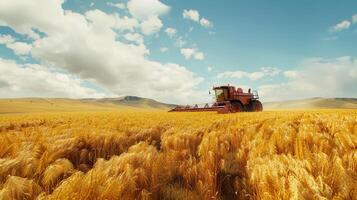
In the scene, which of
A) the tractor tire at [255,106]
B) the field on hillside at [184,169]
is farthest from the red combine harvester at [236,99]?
the field on hillside at [184,169]

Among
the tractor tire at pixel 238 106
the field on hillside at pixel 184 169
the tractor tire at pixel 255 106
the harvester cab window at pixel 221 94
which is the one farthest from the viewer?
the tractor tire at pixel 255 106

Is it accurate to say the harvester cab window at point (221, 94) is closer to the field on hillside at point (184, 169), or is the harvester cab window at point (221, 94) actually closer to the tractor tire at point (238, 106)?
the tractor tire at point (238, 106)

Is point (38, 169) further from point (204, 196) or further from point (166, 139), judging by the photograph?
point (166, 139)

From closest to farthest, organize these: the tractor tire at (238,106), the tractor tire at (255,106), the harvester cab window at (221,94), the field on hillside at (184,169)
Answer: the field on hillside at (184,169) < the tractor tire at (238,106) < the harvester cab window at (221,94) < the tractor tire at (255,106)

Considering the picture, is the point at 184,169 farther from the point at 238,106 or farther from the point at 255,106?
the point at 255,106

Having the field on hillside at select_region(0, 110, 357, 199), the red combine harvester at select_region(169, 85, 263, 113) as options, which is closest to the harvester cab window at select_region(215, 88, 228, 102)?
the red combine harvester at select_region(169, 85, 263, 113)

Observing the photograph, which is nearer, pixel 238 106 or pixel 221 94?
pixel 238 106

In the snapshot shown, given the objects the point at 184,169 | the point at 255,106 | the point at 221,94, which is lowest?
the point at 184,169

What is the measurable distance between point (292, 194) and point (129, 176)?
4.92 ft

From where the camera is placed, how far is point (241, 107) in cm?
3416

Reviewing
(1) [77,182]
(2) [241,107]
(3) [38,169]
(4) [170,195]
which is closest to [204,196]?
(4) [170,195]

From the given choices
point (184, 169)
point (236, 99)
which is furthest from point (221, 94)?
point (184, 169)

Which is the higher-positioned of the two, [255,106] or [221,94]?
[221,94]

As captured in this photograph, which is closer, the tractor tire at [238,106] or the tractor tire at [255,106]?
the tractor tire at [238,106]
